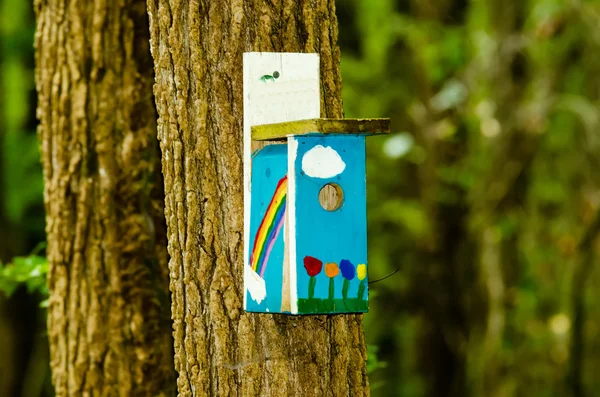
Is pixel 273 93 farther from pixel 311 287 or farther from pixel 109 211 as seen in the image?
pixel 109 211

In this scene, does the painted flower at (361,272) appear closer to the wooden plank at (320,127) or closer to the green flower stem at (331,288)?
the green flower stem at (331,288)

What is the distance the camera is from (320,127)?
181 cm

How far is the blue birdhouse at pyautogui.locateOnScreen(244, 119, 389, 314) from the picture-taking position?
6.12 feet

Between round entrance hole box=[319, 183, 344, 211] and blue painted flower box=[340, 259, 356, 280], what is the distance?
0.12 metres

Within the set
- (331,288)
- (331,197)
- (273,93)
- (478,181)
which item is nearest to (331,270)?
(331,288)

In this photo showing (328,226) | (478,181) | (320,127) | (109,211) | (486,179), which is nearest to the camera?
(320,127)

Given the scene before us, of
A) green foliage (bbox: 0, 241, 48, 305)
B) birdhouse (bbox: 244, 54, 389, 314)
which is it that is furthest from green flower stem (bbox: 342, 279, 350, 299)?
green foliage (bbox: 0, 241, 48, 305)

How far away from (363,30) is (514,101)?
2.13 m

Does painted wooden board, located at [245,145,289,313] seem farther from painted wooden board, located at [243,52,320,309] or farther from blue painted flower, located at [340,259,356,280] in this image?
blue painted flower, located at [340,259,356,280]

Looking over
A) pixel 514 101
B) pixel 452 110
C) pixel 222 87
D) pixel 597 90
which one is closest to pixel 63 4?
pixel 222 87

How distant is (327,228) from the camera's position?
1.91 meters


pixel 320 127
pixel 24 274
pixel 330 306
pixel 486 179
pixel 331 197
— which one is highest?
pixel 486 179

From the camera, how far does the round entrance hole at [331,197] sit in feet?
6.32

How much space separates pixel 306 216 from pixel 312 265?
108 mm
